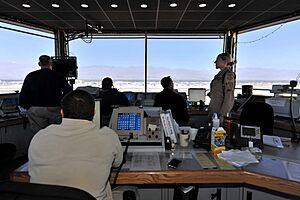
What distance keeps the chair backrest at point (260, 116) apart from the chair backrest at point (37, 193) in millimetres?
2445

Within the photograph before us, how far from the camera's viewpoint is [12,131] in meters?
3.84

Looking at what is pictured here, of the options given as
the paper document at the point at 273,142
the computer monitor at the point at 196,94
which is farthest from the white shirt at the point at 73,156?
the computer monitor at the point at 196,94

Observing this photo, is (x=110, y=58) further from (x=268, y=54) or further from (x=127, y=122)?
(x=127, y=122)

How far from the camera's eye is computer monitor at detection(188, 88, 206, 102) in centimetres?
518

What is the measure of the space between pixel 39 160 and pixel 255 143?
145 cm

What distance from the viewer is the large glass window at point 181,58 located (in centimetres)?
649

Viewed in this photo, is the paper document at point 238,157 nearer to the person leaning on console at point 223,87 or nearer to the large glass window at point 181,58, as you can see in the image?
the person leaning on console at point 223,87

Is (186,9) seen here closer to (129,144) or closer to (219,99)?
(219,99)

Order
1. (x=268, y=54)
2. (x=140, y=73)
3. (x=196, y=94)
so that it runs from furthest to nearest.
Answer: (x=140, y=73)
(x=268, y=54)
(x=196, y=94)

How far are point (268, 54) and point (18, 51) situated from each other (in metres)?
5.78

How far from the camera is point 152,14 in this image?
481 cm

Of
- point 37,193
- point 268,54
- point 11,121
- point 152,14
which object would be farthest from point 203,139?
point 268,54

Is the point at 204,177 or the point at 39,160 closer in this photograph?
the point at 39,160

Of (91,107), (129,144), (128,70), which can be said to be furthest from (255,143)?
(128,70)
